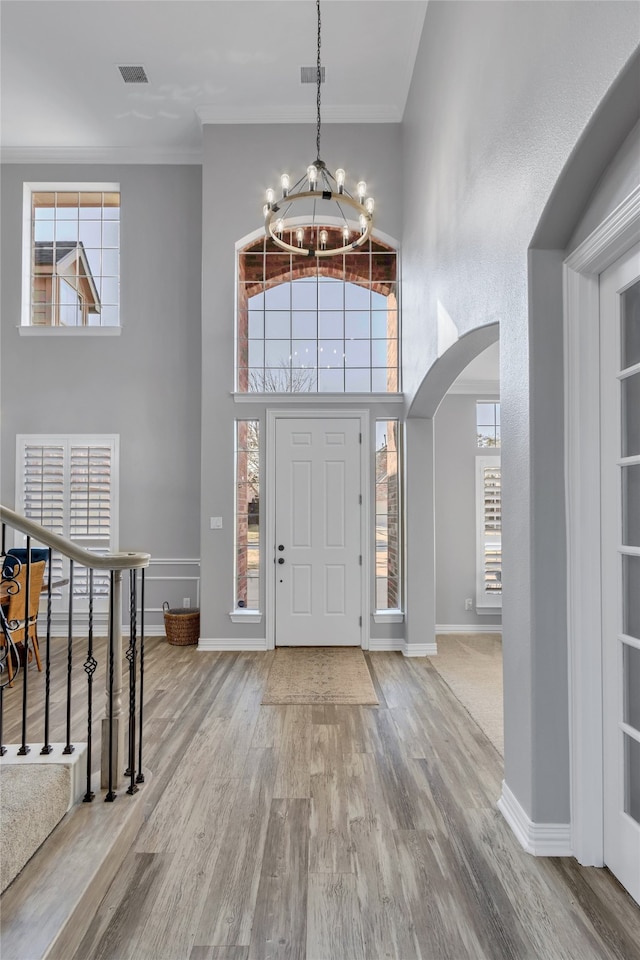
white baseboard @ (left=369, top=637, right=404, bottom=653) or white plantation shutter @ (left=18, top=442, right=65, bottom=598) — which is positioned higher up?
white plantation shutter @ (left=18, top=442, right=65, bottom=598)

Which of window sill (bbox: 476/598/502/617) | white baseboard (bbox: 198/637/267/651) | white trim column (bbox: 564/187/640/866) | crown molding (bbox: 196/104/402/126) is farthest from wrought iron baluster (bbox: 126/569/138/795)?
crown molding (bbox: 196/104/402/126)

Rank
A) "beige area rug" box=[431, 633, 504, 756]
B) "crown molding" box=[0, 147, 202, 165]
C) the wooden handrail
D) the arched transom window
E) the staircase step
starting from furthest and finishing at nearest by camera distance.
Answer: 1. "crown molding" box=[0, 147, 202, 165]
2. the arched transom window
3. "beige area rug" box=[431, 633, 504, 756]
4. the wooden handrail
5. the staircase step

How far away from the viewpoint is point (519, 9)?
2525mm

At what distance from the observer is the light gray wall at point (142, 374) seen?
644cm

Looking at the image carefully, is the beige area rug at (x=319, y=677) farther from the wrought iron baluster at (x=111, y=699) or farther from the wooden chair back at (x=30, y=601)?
the wooden chair back at (x=30, y=601)

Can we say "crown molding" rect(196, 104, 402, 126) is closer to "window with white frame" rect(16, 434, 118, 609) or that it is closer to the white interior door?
"window with white frame" rect(16, 434, 118, 609)

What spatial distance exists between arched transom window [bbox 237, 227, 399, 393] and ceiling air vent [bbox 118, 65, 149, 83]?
1.74m

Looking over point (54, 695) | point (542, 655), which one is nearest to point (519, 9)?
point (542, 655)

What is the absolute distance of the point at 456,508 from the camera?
661 cm

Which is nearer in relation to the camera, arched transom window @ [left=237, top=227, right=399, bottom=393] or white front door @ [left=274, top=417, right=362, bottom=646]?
white front door @ [left=274, top=417, right=362, bottom=646]

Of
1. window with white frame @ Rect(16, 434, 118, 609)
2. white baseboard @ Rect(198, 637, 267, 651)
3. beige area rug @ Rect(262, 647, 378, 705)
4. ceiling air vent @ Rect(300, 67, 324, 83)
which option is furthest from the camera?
window with white frame @ Rect(16, 434, 118, 609)

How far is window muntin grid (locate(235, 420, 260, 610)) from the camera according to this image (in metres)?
5.86

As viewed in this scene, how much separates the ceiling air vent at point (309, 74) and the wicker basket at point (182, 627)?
17.3 ft

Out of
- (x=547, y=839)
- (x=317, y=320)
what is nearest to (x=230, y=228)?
(x=317, y=320)
